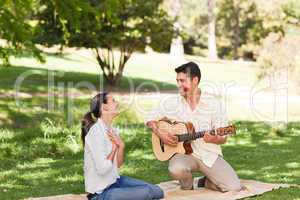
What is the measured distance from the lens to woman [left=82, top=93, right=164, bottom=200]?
624cm

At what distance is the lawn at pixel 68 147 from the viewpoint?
27.9ft

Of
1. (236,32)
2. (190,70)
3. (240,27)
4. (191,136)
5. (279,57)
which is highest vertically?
(240,27)

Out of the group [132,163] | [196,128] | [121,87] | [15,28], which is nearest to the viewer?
[196,128]

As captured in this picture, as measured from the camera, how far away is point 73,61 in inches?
1395

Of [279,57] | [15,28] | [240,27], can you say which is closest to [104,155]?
[15,28]

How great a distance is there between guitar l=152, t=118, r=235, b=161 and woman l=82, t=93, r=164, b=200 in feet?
3.20

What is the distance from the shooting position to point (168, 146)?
7.61 metres

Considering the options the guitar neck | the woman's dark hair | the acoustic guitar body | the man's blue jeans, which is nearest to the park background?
the acoustic guitar body

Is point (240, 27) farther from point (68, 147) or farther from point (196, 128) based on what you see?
point (196, 128)

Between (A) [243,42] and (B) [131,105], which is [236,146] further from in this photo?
(A) [243,42]

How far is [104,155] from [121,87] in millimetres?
18461

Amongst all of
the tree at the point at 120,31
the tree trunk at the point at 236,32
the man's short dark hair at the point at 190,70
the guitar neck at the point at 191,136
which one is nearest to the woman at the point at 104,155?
the guitar neck at the point at 191,136

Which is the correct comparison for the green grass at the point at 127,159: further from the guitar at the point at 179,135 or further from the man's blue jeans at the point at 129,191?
the man's blue jeans at the point at 129,191

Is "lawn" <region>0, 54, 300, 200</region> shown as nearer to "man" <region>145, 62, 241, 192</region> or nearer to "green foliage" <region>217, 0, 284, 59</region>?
"man" <region>145, 62, 241, 192</region>
